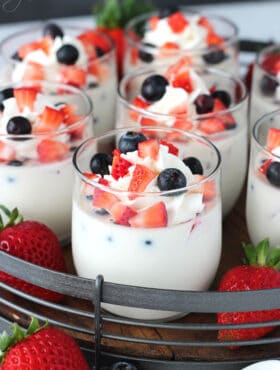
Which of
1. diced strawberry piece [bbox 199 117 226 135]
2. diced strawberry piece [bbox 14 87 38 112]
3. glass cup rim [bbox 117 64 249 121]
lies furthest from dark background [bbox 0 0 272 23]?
diced strawberry piece [bbox 199 117 226 135]

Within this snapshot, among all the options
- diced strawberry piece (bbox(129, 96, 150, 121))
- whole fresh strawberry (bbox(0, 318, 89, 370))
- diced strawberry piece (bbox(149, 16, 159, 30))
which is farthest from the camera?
diced strawberry piece (bbox(149, 16, 159, 30))

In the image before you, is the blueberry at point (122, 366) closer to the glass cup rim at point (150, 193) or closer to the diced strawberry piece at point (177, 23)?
the glass cup rim at point (150, 193)

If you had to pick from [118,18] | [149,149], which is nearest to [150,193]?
[149,149]

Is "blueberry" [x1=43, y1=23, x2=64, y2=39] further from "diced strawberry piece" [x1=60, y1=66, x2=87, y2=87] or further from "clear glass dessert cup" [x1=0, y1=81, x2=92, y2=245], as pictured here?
"clear glass dessert cup" [x1=0, y1=81, x2=92, y2=245]

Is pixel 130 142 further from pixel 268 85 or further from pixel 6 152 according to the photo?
pixel 268 85

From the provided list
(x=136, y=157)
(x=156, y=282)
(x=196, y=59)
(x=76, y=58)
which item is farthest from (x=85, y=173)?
(x=196, y=59)

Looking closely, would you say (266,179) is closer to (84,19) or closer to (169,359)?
(169,359)
